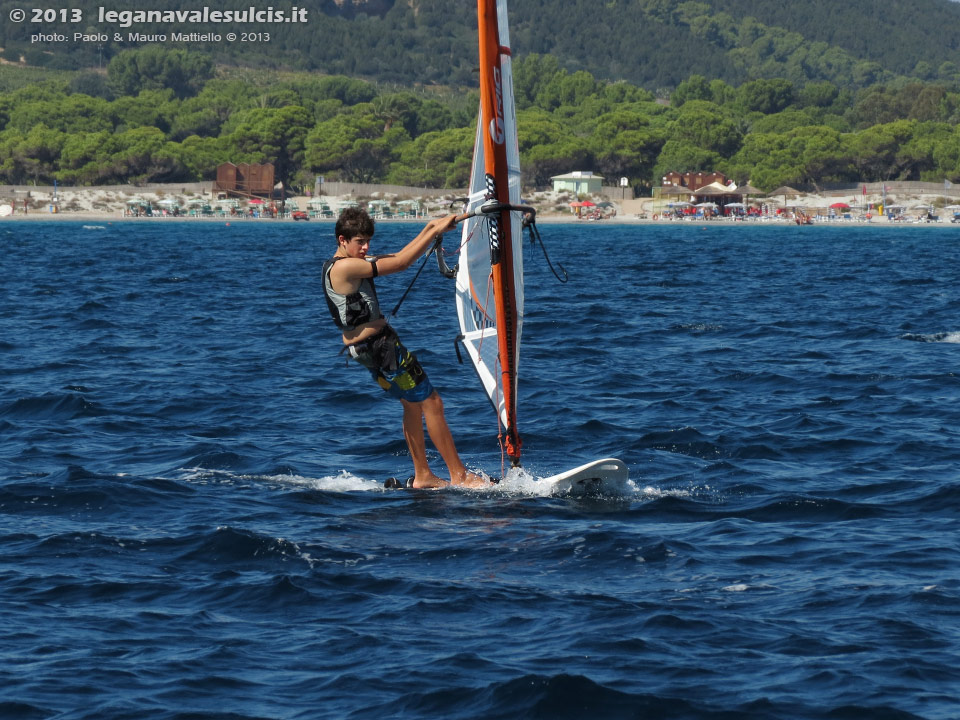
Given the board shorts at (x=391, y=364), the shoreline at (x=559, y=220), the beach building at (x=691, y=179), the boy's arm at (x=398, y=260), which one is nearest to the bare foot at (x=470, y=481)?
the board shorts at (x=391, y=364)

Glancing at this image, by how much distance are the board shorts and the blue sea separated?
1.01m

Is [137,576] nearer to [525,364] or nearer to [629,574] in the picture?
[629,574]

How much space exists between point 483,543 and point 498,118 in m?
3.51

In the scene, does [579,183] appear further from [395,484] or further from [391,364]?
[391,364]

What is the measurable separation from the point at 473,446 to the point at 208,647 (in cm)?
697

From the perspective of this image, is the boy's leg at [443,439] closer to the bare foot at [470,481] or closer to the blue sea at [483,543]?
the bare foot at [470,481]

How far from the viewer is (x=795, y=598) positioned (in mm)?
8164

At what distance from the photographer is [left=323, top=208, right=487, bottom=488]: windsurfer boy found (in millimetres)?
10328

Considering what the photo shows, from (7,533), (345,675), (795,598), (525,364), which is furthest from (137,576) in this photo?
(525,364)

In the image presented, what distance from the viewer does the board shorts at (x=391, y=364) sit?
1073 centimetres

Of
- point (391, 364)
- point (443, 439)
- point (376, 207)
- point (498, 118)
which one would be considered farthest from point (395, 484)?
point (376, 207)

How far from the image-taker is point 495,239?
10.6m

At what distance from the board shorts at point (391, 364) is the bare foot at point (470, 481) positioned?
94 cm

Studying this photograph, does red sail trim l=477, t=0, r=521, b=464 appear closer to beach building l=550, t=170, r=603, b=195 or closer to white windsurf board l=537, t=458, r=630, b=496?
white windsurf board l=537, t=458, r=630, b=496
